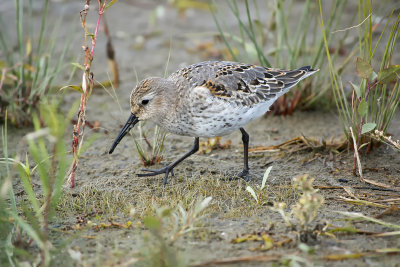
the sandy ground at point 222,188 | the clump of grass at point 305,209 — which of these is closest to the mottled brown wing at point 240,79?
the sandy ground at point 222,188

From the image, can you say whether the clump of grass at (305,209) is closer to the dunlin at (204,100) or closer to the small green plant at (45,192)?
the dunlin at (204,100)

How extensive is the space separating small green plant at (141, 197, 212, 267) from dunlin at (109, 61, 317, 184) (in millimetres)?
925

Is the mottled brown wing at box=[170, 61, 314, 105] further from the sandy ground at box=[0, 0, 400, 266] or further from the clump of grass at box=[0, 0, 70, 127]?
the clump of grass at box=[0, 0, 70, 127]

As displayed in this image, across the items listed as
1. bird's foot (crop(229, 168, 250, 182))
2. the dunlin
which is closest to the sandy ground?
bird's foot (crop(229, 168, 250, 182))

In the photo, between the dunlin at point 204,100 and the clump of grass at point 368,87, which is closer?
the clump of grass at point 368,87

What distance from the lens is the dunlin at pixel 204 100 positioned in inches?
196

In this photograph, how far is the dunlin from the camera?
4.97 meters

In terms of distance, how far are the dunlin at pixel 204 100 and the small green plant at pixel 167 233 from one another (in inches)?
36.4

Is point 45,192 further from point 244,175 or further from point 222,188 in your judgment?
point 244,175

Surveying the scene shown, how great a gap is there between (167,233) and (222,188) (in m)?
1.06

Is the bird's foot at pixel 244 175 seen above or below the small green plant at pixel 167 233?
below

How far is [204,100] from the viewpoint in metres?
4.98

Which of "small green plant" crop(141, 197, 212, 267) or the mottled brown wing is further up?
the mottled brown wing

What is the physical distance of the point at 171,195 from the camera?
4793 millimetres
